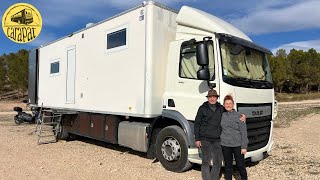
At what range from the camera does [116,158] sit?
29.0ft

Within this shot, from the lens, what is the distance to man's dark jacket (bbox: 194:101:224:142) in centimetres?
593

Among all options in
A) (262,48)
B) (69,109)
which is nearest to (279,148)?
(262,48)

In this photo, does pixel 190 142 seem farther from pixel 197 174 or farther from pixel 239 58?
pixel 239 58

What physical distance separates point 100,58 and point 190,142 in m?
3.85

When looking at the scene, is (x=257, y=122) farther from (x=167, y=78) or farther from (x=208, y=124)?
(x=167, y=78)

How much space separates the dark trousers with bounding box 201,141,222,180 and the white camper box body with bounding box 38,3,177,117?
1.94 metres

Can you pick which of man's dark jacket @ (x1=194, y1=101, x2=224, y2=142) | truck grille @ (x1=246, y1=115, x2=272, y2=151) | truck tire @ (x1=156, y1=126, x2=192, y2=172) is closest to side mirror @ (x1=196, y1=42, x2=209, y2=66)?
man's dark jacket @ (x1=194, y1=101, x2=224, y2=142)

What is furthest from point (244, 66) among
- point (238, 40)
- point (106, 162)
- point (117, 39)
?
point (106, 162)

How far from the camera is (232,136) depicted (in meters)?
5.82

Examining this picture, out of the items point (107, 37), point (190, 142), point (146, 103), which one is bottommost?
point (190, 142)

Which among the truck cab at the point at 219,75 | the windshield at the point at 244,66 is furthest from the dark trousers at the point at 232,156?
the windshield at the point at 244,66

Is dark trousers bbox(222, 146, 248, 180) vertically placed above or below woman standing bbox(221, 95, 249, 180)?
below

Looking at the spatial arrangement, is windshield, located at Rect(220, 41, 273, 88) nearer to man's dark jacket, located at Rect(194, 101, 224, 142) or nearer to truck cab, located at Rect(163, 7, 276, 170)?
truck cab, located at Rect(163, 7, 276, 170)

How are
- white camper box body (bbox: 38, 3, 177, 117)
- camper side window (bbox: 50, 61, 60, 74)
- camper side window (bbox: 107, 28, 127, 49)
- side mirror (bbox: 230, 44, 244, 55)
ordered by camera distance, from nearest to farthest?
side mirror (bbox: 230, 44, 244, 55) → white camper box body (bbox: 38, 3, 177, 117) → camper side window (bbox: 107, 28, 127, 49) → camper side window (bbox: 50, 61, 60, 74)
